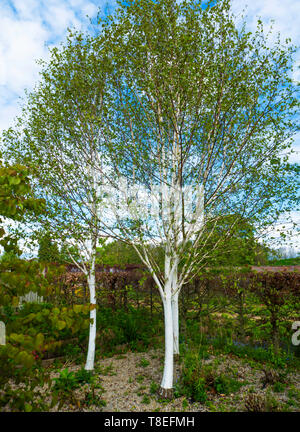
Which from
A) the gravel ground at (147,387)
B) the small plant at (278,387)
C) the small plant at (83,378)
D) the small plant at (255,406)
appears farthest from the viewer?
the small plant at (83,378)

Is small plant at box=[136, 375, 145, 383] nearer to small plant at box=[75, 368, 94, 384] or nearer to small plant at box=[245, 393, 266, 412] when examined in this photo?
small plant at box=[75, 368, 94, 384]

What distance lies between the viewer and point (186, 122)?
5.85 meters

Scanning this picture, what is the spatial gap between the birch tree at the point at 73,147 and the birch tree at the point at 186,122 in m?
0.51

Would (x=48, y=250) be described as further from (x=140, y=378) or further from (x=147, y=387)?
(x=147, y=387)

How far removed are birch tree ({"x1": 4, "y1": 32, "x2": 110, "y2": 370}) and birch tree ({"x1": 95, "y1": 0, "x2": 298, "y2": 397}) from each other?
51 centimetres

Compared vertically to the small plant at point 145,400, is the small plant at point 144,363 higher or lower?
higher

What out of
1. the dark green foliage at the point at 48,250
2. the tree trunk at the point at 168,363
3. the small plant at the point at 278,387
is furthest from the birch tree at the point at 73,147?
the small plant at the point at 278,387

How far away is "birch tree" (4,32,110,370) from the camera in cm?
593

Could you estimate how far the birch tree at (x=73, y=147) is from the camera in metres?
5.93

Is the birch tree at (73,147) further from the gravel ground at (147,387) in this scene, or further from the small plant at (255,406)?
the small plant at (255,406)

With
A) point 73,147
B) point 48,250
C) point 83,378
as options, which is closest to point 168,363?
point 83,378

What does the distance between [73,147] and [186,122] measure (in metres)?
2.88

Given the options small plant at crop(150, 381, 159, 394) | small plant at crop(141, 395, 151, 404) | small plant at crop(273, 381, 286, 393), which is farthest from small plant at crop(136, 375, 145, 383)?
small plant at crop(273, 381, 286, 393)

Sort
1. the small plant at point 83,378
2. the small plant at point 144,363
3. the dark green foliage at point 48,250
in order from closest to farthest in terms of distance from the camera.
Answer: the small plant at point 83,378
the dark green foliage at point 48,250
the small plant at point 144,363
